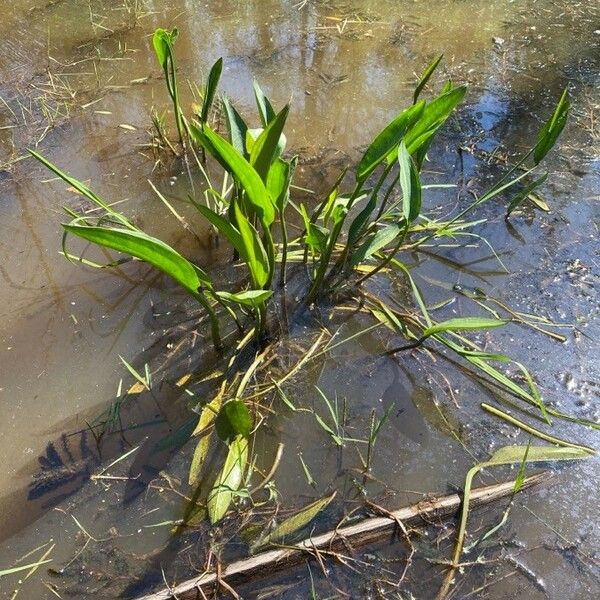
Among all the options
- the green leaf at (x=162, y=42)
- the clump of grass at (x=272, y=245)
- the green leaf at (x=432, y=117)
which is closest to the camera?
the clump of grass at (x=272, y=245)

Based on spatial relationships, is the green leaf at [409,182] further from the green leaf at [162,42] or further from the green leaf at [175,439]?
the green leaf at [162,42]

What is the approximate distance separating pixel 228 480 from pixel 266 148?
2.15 feet

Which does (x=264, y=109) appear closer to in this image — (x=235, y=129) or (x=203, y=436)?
(x=235, y=129)

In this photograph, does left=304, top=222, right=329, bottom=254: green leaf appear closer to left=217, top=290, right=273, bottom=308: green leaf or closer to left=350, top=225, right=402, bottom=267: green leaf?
left=350, top=225, right=402, bottom=267: green leaf

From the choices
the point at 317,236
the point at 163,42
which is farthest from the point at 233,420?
the point at 163,42

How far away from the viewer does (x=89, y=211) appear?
1660 mm

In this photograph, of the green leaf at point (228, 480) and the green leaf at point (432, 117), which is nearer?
the green leaf at point (228, 480)

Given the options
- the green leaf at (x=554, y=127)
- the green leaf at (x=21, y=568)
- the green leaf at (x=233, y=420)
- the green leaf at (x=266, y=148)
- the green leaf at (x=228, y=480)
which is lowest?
the green leaf at (x=21, y=568)

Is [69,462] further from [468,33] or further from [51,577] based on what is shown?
[468,33]

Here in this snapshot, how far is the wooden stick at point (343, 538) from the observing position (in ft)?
3.29

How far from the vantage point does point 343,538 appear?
1.06 m

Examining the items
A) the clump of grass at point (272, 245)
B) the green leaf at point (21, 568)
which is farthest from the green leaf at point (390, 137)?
the green leaf at point (21, 568)

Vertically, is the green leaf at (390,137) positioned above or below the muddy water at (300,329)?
above

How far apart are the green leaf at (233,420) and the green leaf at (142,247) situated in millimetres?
251
